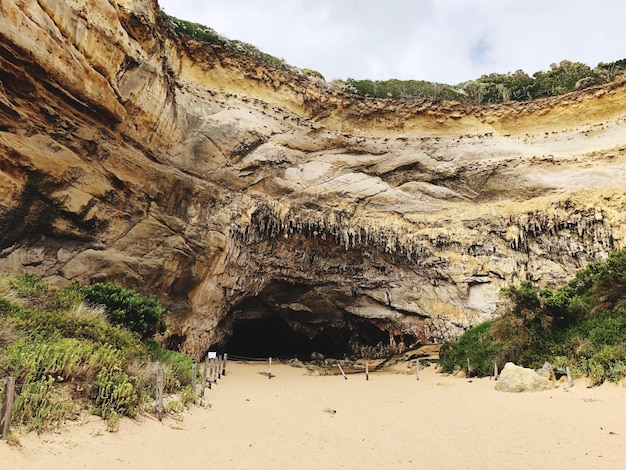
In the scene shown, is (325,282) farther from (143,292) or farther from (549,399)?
(549,399)

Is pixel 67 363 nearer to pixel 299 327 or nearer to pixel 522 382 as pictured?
pixel 522 382

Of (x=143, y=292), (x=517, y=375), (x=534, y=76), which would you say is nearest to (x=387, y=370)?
(x=517, y=375)

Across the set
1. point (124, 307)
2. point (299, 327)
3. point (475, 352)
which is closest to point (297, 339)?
point (299, 327)

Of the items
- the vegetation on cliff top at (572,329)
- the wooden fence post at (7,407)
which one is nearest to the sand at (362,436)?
the wooden fence post at (7,407)

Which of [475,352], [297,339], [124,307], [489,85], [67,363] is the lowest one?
[67,363]

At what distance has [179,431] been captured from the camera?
21.9ft

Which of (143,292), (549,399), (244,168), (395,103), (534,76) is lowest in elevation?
(549,399)

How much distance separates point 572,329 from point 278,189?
531 inches

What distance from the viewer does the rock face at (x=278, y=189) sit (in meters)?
12.6

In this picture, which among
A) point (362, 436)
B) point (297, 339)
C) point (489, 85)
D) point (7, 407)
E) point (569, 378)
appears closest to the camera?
point (7, 407)

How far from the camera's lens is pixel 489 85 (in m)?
30.1

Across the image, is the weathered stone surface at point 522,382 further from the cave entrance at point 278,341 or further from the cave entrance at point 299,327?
the cave entrance at point 278,341

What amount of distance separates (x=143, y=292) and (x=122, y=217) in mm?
2742

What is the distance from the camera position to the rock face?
41.3 feet
